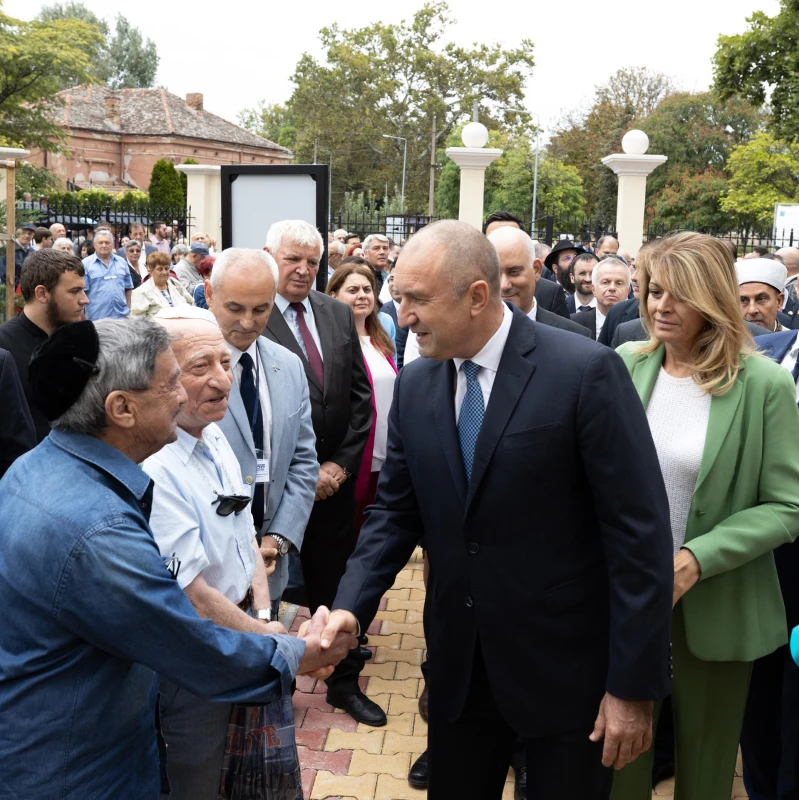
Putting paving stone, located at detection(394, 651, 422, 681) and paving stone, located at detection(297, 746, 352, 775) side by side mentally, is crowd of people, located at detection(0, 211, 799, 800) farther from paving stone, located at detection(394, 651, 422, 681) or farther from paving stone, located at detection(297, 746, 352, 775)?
paving stone, located at detection(394, 651, 422, 681)

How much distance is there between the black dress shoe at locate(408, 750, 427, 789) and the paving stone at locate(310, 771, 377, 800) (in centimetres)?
16

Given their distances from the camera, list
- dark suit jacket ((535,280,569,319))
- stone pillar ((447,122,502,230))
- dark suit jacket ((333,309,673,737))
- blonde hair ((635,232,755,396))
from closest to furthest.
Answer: dark suit jacket ((333,309,673,737)) < blonde hair ((635,232,755,396)) < dark suit jacket ((535,280,569,319)) < stone pillar ((447,122,502,230))

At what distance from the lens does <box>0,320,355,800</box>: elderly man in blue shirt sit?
1.97 meters

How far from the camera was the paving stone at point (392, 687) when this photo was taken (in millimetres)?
5117

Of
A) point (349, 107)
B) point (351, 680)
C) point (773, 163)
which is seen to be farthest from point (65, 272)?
point (349, 107)

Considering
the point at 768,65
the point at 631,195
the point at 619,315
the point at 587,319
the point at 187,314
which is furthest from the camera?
the point at 768,65

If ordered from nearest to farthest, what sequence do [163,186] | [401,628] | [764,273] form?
[764,273], [401,628], [163,186]

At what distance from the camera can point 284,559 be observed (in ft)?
12.4

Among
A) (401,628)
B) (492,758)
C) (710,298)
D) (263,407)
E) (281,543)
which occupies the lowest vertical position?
(401,628)

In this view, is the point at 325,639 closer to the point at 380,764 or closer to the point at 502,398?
the point at 502,398

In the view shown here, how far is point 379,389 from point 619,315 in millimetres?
2252

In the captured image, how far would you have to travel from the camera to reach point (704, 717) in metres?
3.25

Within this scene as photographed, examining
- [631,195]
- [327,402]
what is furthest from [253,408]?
[631,195]

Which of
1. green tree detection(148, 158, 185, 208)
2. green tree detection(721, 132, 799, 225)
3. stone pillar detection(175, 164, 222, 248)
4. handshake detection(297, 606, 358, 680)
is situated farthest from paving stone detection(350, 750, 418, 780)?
Answer: green tree detection(148, 158, 185, 208)
